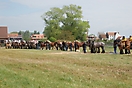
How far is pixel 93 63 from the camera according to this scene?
21.8m

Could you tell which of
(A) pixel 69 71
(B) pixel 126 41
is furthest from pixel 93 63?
(B) pixel 126 41

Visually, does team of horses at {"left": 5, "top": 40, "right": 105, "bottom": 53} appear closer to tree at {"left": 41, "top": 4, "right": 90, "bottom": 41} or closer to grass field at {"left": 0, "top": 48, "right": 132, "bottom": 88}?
grass field at {"left": 0, "top": 48, "right": 132, "bottom": 88}

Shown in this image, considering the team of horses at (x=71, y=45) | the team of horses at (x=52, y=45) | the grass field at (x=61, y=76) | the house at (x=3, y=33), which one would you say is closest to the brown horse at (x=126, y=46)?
the team of horses at (x=71, y=45)

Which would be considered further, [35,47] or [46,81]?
[35,47]

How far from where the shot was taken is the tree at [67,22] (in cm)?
9200

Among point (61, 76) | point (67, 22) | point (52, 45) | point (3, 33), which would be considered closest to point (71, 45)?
point (52, 45)

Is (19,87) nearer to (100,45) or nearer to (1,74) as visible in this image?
(1,74)

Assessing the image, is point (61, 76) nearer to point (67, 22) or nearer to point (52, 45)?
point (52, 45)

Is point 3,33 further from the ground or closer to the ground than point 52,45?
further from the ground

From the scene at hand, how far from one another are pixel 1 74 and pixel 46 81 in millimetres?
2369

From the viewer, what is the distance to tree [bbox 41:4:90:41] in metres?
92.0

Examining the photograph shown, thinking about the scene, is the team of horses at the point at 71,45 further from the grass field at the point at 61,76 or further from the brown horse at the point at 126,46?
the grass field at the point at 61,76

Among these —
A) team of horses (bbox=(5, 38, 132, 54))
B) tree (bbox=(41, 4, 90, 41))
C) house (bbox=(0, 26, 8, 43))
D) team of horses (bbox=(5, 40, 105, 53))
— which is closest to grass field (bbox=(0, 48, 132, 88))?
team of horses (bbox=(5, 38, 132, 54))

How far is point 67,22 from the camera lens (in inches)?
3654
